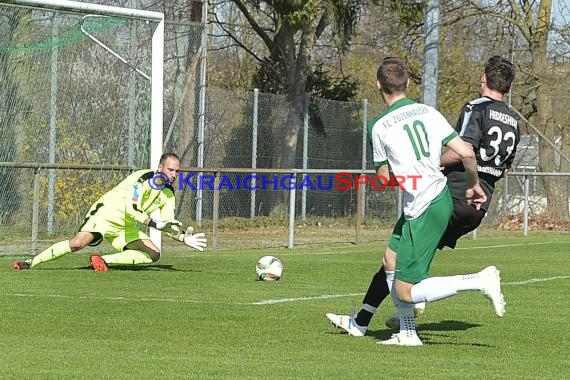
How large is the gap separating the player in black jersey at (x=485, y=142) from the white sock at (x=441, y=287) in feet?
3.31

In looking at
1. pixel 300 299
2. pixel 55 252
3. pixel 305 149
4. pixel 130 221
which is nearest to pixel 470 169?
pixel 300 299

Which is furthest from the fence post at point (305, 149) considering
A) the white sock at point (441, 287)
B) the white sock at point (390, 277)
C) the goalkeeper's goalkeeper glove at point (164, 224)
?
the white sock at point (441, 287)

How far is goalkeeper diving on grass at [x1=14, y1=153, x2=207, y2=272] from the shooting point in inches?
516

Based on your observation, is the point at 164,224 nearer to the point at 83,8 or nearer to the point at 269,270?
the point at 269,270

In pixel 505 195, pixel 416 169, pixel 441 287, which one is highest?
pixel 416 169

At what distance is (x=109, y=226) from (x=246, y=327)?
5393 millimetres

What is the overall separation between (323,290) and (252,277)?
63.5 inches

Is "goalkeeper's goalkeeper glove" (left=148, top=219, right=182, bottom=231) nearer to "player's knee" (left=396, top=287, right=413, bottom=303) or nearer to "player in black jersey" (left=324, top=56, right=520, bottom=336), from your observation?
"player in black jersey" (left=324, top=56, right=520, bottom=336)

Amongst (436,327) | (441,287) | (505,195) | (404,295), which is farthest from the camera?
(505,195)

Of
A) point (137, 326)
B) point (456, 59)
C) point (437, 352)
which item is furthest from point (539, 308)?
point (456, 59)

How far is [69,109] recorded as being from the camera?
1684 cm

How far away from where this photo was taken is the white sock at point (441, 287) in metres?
7.51

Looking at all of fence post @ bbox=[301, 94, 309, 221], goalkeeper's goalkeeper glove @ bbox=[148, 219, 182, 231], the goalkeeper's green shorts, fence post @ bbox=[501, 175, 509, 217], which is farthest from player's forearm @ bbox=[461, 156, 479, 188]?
fence post @ bbox=[501, 175, 509, 217]

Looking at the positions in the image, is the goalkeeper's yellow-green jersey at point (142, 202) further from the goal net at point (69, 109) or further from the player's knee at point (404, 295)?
the player's knee at point (404, 295)
